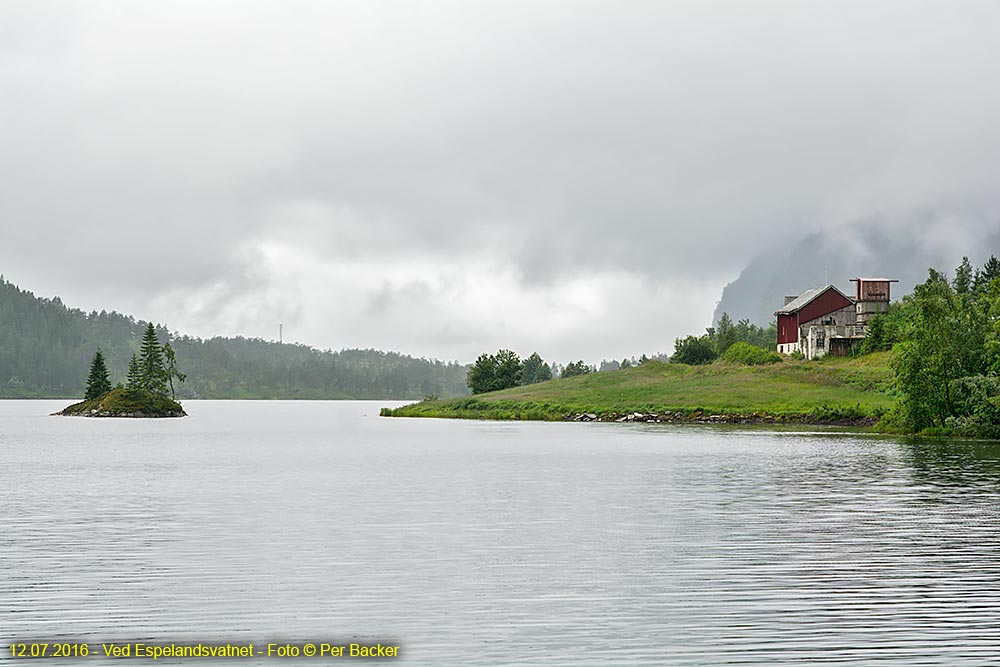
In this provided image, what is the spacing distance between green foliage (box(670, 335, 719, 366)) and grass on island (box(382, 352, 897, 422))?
1136 cm

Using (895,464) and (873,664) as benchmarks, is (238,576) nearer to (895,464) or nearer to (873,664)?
(873,664)

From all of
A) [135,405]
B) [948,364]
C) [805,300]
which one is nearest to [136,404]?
[135,405]

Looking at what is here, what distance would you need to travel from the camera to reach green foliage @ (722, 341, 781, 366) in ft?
558

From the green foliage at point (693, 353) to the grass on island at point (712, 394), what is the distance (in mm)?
11363

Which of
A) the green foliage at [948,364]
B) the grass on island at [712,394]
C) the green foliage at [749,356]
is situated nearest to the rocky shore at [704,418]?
the grass on island at [712,394]

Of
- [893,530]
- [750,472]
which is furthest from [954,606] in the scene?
[750,472]

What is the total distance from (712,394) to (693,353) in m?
43.7

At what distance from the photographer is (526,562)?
29.2 m

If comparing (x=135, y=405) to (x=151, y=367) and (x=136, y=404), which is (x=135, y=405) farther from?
(x=151, y=367)

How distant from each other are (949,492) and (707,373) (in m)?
119

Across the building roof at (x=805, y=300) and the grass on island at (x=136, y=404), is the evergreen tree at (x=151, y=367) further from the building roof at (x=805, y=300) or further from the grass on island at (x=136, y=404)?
the building roof at (x=805, y=300)

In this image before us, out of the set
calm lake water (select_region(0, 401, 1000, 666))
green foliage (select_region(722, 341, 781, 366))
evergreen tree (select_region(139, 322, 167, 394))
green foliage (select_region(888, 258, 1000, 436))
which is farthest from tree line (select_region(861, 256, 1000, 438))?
evergreen tree (select_region(139, 322, 167, 394))

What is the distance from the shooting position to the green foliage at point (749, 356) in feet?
558

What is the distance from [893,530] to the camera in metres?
35.1
